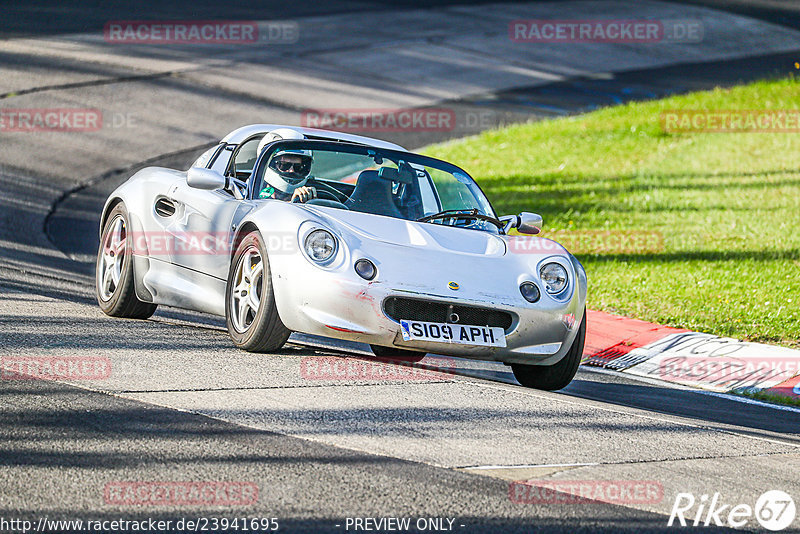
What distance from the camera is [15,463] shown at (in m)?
4.51

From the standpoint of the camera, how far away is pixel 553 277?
7.13 m

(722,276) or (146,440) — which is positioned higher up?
(146,440)

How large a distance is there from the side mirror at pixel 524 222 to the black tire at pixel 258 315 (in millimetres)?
1940

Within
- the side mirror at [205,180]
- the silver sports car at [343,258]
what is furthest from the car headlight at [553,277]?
the side mirror at [205,180]

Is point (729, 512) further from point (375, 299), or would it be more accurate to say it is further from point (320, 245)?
point (320, 245)

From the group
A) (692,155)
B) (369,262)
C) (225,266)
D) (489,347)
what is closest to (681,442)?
(489,347)

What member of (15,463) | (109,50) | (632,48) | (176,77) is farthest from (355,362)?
(632,48)

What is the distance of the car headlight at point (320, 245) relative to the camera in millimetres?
6670

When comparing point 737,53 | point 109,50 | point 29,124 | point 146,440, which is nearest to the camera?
point 146,440

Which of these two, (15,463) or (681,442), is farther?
(681,442)

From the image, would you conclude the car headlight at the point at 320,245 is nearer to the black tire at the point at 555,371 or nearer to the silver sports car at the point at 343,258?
the silver sports car at the point at 343,258

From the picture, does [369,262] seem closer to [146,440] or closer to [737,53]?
[146,440]

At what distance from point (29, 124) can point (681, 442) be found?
47.6ft

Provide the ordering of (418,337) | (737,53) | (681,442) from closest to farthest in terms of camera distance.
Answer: (681,442), (418,337), (737,53)
